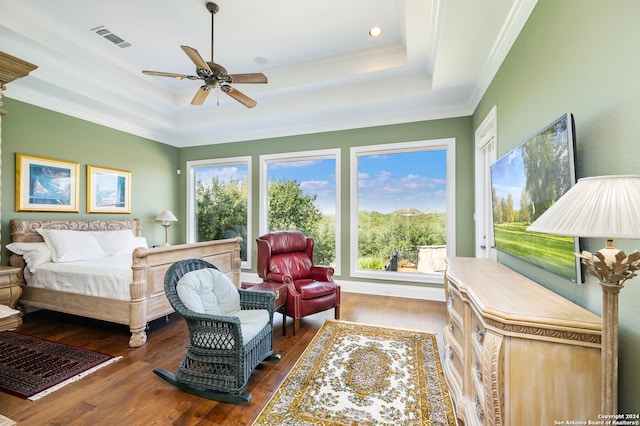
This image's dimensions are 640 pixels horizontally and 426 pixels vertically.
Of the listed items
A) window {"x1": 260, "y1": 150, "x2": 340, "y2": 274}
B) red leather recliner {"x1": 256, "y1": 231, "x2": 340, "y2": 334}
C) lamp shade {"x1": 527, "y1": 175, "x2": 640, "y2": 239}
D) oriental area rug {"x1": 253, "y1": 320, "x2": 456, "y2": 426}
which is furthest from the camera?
window {"x1": 260, "y1": 150, "x2": 340, "y2": 274}

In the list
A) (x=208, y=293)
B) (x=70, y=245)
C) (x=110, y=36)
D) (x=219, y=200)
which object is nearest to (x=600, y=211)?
(x=208, y=293)

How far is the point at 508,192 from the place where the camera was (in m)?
2.12

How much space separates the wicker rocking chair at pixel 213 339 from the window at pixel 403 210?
102 inches

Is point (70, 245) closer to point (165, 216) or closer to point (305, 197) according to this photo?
point (165, 216)

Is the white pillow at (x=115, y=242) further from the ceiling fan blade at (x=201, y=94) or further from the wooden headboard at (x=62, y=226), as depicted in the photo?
the ceiling fan blade at (x=201, y=94)

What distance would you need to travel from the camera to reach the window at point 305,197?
4.71m

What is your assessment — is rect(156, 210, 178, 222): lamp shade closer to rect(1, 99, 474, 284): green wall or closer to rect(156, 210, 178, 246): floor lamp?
rect(156, 210, 178, 246): floor lamp

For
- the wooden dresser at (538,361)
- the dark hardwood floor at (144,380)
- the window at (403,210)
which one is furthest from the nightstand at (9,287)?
the wooden dresser at (538,361)

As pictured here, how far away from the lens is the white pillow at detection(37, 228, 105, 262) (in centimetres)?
332

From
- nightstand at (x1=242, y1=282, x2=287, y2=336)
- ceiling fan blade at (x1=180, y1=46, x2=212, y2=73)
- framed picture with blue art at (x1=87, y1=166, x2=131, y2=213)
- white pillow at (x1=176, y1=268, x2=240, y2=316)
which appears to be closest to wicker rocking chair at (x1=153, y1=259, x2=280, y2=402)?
white pillow at (x1=176, y1=268, x2=240, y2=316)

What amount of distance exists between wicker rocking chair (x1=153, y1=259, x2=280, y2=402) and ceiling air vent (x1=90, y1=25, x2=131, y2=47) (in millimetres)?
3013

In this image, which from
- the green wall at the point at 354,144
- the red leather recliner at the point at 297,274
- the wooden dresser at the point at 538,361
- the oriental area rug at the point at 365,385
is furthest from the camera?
the green wall at the point at 354,144

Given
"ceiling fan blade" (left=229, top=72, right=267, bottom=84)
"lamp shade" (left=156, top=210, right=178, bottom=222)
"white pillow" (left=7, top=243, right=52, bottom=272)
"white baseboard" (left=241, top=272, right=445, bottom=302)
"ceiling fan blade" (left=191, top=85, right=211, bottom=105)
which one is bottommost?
"white baseboard" (left=241, top=272, right=445, bottom=302)

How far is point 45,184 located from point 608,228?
5.52 m
